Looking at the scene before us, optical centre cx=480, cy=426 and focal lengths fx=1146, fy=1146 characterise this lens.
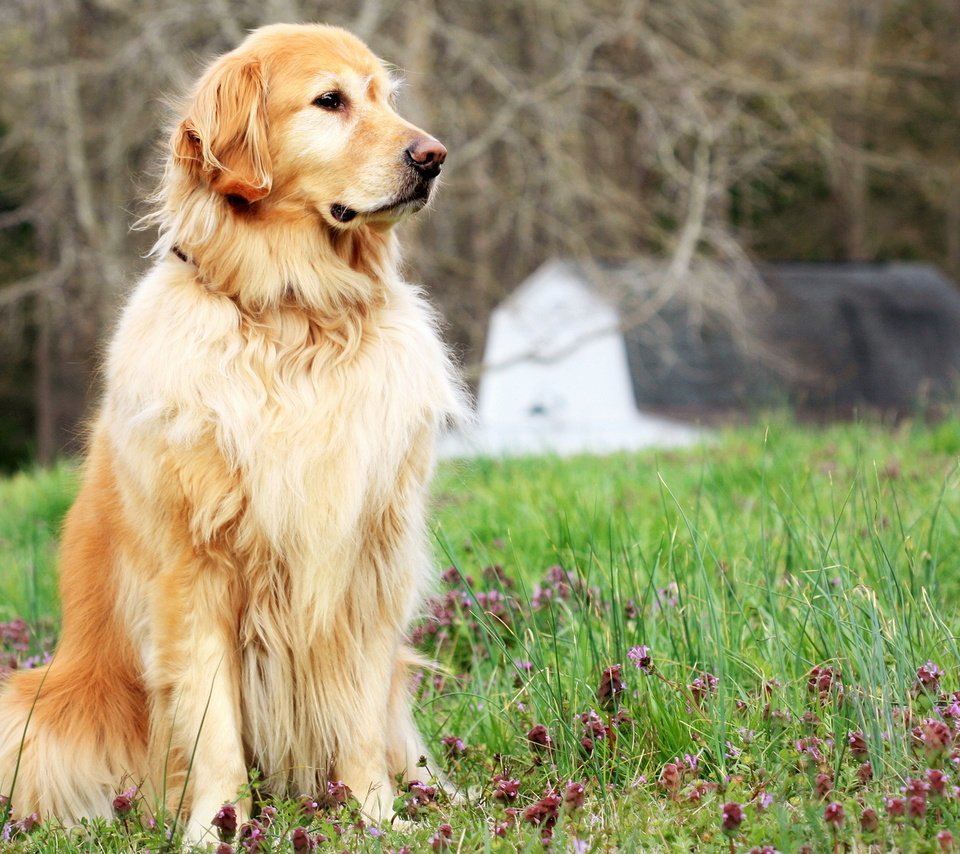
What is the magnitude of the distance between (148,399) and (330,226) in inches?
27.2

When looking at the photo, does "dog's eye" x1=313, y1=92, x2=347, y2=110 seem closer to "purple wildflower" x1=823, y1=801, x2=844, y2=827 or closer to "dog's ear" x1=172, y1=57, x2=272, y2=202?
"dog's ear" x1=172, y1=57, x2=272, y2=202

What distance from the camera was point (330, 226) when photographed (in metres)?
3.03

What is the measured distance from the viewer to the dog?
2.70 metres

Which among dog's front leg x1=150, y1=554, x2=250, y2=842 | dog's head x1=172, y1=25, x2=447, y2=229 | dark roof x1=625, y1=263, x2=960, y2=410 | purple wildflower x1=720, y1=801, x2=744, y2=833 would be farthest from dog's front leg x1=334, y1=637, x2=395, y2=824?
dark roof x1=625, y1=263, x2=960, y2=410

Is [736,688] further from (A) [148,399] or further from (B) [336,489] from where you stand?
(A) [148,399]

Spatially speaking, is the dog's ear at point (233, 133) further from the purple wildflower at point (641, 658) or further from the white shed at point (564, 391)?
the white shed at point (564, 391)

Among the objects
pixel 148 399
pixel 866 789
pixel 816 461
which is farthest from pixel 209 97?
pixel 816 461

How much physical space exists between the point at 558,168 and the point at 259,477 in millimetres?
9192

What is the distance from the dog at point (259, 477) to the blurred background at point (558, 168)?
490cm

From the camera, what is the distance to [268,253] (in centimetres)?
293

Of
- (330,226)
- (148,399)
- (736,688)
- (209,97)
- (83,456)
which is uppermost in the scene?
(209,97)

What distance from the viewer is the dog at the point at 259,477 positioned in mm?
2697

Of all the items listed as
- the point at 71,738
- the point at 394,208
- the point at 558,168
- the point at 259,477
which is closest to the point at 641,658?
the point at 259,477

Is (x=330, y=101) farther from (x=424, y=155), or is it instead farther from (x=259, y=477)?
(x=259, y=477)
